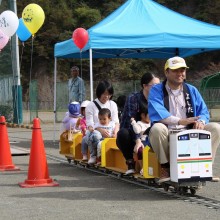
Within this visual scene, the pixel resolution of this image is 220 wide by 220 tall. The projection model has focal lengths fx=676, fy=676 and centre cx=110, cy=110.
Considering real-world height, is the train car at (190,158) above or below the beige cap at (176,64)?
below

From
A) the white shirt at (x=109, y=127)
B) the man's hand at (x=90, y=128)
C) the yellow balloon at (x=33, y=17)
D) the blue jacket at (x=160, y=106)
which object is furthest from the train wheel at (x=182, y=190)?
the yellow balloon at (x=33, y=17)

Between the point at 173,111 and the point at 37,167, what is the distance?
6.99 ft

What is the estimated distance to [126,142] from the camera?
9281mm

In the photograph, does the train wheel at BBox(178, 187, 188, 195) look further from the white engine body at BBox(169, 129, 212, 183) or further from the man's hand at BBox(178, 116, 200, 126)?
the man's hand at BBox(178, 116, 200, 126)

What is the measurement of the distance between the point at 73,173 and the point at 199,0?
49.5 meters

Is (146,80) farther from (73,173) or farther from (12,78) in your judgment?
(12,78)

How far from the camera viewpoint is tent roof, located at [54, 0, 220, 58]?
1435 centimetres

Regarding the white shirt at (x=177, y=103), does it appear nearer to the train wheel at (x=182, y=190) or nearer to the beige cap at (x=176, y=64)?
the beige cap at (x=176, y=64)

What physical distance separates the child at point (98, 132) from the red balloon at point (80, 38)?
143 inches

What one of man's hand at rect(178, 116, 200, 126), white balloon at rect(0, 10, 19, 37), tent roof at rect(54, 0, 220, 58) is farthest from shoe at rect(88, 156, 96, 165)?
white balloon at rect(0, 10, 19, 37)

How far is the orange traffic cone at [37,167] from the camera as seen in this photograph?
9.17m

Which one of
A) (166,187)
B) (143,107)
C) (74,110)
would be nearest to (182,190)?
(166,187)

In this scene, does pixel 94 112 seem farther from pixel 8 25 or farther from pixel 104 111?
pixel 8 25

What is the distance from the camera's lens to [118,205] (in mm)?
7480
